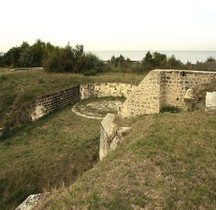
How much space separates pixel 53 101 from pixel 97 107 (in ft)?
8.71

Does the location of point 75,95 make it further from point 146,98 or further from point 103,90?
point 146,98

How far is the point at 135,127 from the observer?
28.0ft

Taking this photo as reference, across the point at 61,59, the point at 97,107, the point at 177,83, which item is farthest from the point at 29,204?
the point at 61,59

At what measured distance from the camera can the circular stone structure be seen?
15401 millimetres

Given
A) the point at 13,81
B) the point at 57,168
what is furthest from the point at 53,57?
the point at 57,168

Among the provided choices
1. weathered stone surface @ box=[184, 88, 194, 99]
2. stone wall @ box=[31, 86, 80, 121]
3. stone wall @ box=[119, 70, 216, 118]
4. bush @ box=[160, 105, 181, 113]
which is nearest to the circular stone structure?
stone wall @ box=[31, 86, 80, 121]

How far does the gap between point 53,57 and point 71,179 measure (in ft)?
49.6

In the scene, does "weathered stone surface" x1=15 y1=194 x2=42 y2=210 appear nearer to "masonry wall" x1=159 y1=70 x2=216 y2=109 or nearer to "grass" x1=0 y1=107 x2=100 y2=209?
"grass" x1=0 y1=107 x2=100 y2=209

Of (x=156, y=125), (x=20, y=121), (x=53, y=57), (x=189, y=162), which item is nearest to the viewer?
(x=189, y=162)

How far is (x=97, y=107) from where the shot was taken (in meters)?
16.6

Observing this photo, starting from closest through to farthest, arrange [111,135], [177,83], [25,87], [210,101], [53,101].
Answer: [210,101] < [111,135] < [177,83] < [53,101] < [25,87]

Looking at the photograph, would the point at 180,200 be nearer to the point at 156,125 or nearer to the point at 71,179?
the point at 156,125

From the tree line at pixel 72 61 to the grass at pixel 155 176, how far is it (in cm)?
1278

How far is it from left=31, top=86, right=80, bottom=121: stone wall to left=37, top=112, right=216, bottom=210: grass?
985cm
